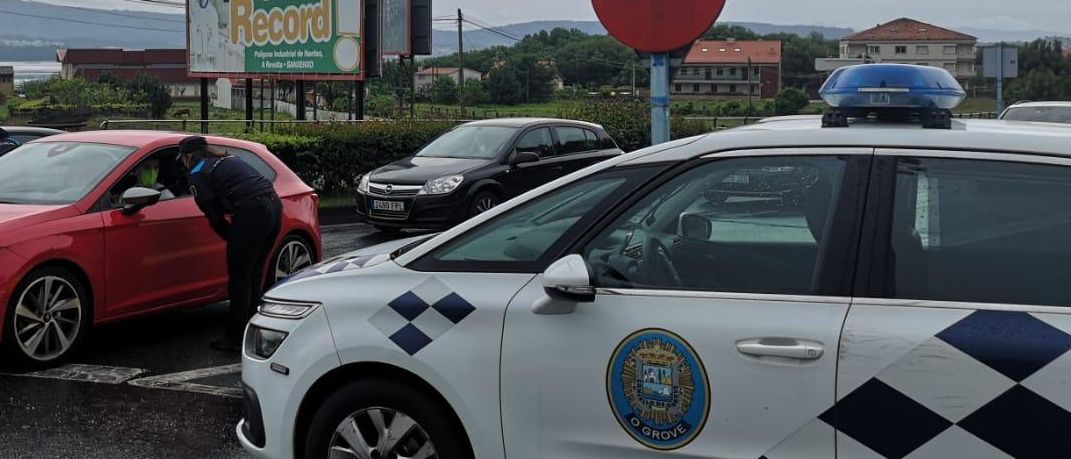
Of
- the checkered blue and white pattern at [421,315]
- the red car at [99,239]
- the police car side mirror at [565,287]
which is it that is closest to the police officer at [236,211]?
the red car at [99,239]

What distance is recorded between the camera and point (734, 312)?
322 centimetres

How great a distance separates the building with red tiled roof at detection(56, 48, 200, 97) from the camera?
4941 inches

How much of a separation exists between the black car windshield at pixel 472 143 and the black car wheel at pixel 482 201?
592 millimetres

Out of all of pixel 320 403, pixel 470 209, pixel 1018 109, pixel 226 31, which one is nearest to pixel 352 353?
pixel 320 403

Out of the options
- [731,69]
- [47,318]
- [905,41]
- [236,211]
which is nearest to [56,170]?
[47,318]

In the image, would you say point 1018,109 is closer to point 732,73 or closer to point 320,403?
point 320,403

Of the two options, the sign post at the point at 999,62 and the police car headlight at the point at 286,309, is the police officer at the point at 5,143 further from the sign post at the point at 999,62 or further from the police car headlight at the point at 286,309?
the sign post at the point at 999,62

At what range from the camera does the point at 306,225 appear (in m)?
8.45

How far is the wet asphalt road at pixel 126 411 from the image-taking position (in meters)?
5.04

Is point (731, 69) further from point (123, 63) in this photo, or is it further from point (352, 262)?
point (123, 63)

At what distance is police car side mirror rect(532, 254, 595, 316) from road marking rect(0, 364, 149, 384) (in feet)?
12.3

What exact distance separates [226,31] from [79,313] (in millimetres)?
24324

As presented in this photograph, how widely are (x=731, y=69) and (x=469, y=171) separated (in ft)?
129

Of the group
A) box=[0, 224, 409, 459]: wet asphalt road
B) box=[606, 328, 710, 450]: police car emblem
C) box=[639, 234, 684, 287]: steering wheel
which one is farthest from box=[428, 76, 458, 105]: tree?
box=[606, 328, 710, 450]: police car emblem
